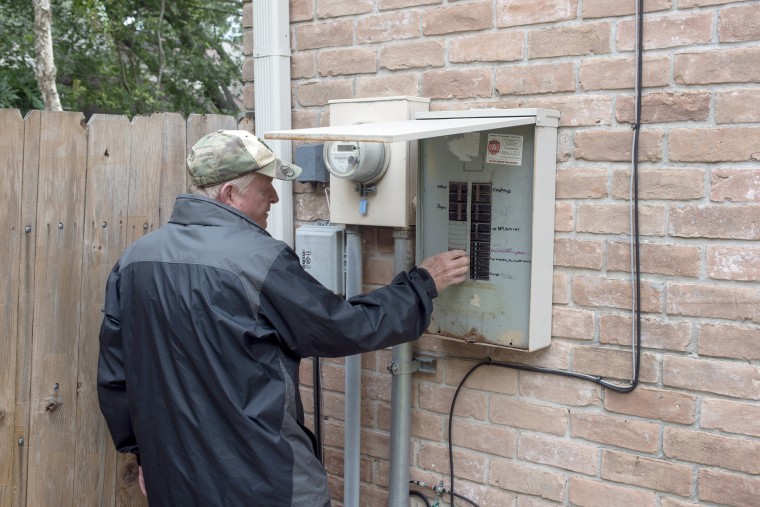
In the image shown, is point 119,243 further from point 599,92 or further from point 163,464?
point 599,92

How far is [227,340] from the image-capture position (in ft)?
7.64

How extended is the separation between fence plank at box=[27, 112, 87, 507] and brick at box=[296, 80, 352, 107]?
→ 88 centimetres

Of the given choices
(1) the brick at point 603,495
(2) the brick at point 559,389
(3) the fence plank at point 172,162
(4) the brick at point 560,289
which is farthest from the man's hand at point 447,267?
(3) the fence plank at point 172,162

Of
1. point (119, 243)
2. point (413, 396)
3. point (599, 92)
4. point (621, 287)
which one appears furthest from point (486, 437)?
point (119, 243)

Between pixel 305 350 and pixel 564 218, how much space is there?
37.1 inches

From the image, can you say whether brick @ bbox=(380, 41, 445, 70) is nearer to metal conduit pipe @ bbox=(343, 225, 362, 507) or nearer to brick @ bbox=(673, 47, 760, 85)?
metal conduit pipe @ bbox=(343, 225, 362, 507)

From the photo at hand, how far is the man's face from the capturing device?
262 cm

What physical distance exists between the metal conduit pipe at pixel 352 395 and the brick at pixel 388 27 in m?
0.73

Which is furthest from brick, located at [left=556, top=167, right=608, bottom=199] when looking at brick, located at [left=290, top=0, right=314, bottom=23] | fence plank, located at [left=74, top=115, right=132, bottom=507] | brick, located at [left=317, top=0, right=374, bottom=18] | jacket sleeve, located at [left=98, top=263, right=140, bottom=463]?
fence plank, located at [left=74, top=115, right=132, bottom=507]

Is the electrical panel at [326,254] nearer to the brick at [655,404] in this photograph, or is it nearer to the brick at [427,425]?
the brick at [427,425]

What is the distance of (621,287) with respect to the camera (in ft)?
8.32

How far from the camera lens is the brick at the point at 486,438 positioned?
9.30 feet

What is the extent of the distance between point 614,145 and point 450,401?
111cm

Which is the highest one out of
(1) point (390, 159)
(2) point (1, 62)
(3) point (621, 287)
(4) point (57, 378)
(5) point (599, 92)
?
(2) point (1, 62)
